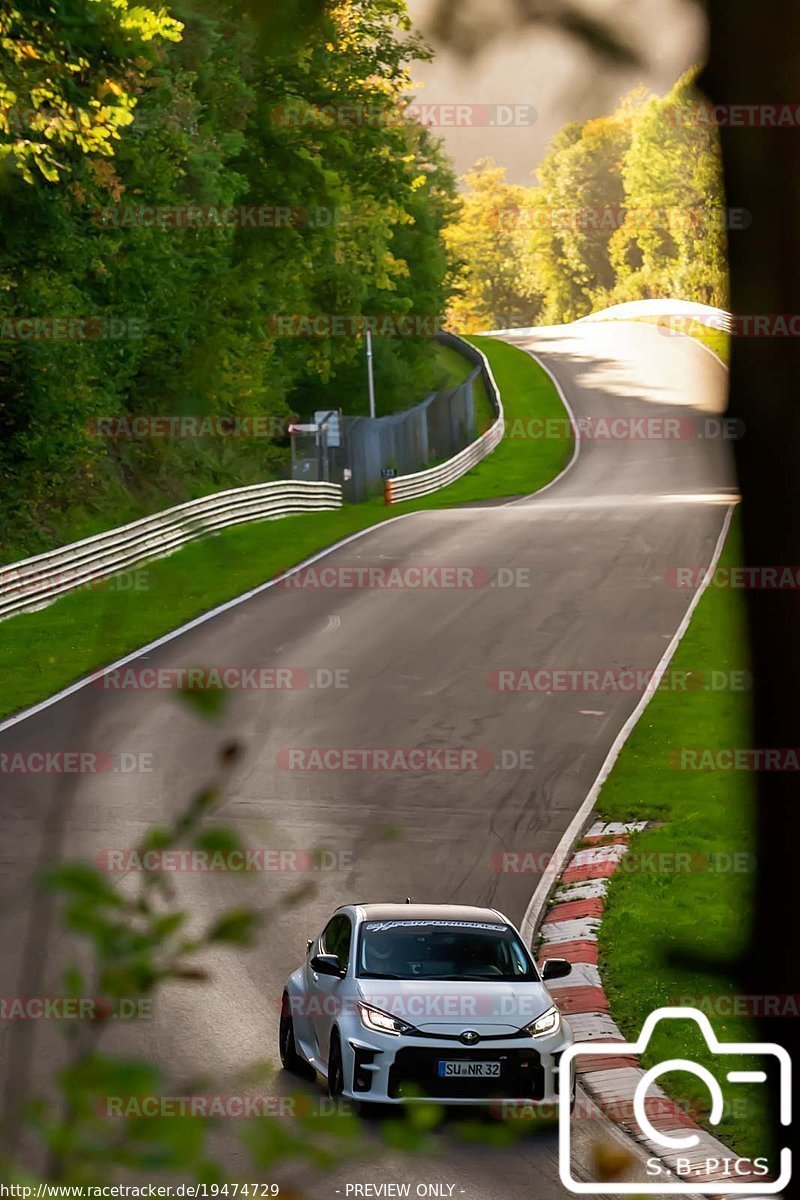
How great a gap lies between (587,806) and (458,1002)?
8.94 metres

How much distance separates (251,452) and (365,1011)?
160 ft

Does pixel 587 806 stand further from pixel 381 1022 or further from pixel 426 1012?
pixel 381 1022

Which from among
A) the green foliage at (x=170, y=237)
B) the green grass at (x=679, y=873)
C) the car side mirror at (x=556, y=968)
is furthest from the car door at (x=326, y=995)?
the green foliage at (x=170, y=237)

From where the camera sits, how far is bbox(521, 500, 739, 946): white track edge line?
17.8m

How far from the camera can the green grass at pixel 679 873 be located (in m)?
13.8

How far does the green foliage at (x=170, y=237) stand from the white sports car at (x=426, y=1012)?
14.1m

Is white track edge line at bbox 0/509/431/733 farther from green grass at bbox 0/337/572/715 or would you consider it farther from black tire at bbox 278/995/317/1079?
black tire at bbox 278/995/317/1079

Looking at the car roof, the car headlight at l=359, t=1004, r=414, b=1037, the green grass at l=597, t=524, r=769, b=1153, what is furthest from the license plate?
the car roof

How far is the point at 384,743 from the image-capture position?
79.9ft

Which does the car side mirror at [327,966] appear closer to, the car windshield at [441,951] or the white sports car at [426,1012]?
the white sports car at [426,1012]

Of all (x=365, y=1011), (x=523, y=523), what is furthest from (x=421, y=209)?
(x=365, y=1011)

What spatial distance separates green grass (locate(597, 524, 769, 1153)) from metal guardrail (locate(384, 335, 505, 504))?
2723cm

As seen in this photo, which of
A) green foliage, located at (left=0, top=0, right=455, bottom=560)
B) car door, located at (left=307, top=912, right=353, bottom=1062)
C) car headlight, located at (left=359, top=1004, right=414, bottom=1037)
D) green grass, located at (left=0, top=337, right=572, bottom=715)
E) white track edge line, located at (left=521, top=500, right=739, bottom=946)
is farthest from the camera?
green foliage, located at (left=0, top=0, right=455, bottom=560)

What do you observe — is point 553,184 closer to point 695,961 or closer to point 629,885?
point 629,885
